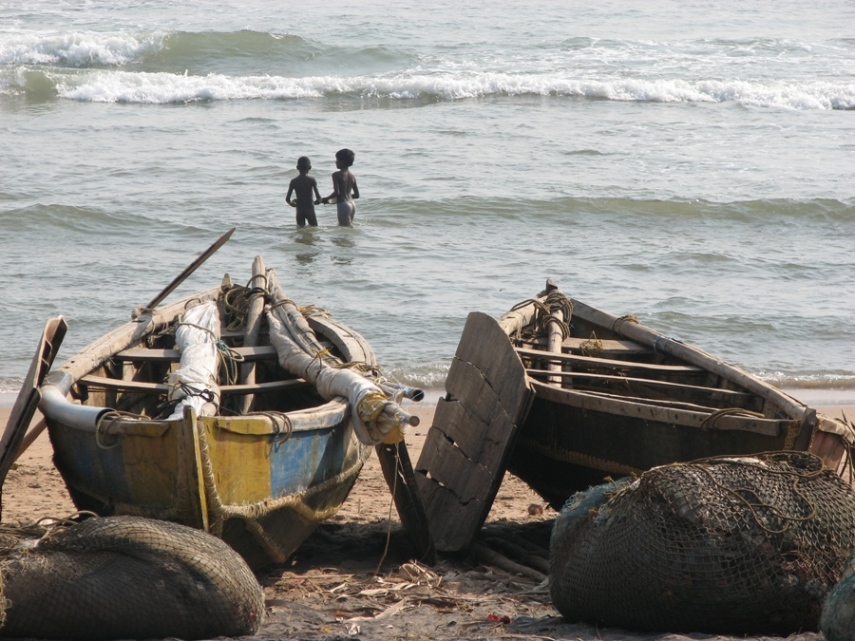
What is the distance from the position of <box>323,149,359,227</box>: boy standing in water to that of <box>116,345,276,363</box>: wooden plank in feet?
26.6

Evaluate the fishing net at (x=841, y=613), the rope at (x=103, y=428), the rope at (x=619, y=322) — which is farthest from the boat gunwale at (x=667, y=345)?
the rope at (x=103, y=428)

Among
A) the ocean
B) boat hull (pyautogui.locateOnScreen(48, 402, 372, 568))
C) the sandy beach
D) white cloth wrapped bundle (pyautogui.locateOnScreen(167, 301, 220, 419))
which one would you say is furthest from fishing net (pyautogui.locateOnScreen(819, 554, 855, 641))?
the ocean

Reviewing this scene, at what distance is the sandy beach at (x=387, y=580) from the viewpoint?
4867 mm

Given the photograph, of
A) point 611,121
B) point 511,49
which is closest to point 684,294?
point 611,121

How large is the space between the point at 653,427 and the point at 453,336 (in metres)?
5.24

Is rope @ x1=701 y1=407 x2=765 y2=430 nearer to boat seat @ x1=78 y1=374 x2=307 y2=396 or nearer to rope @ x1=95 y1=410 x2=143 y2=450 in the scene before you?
boat seat @ x1=78 y1=374 x2=307 y2=396

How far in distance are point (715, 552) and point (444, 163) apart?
15739 millimetres

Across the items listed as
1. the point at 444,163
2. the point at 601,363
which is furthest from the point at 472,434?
the point at 444,163

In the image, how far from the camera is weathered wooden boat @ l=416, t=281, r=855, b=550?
5895 millimetres

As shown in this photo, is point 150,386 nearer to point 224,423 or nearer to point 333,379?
point 333,379

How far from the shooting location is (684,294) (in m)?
13.0

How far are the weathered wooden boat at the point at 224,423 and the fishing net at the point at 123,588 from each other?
20.1 inches

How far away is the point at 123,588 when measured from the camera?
4516mm

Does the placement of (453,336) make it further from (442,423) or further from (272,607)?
(272,607)
